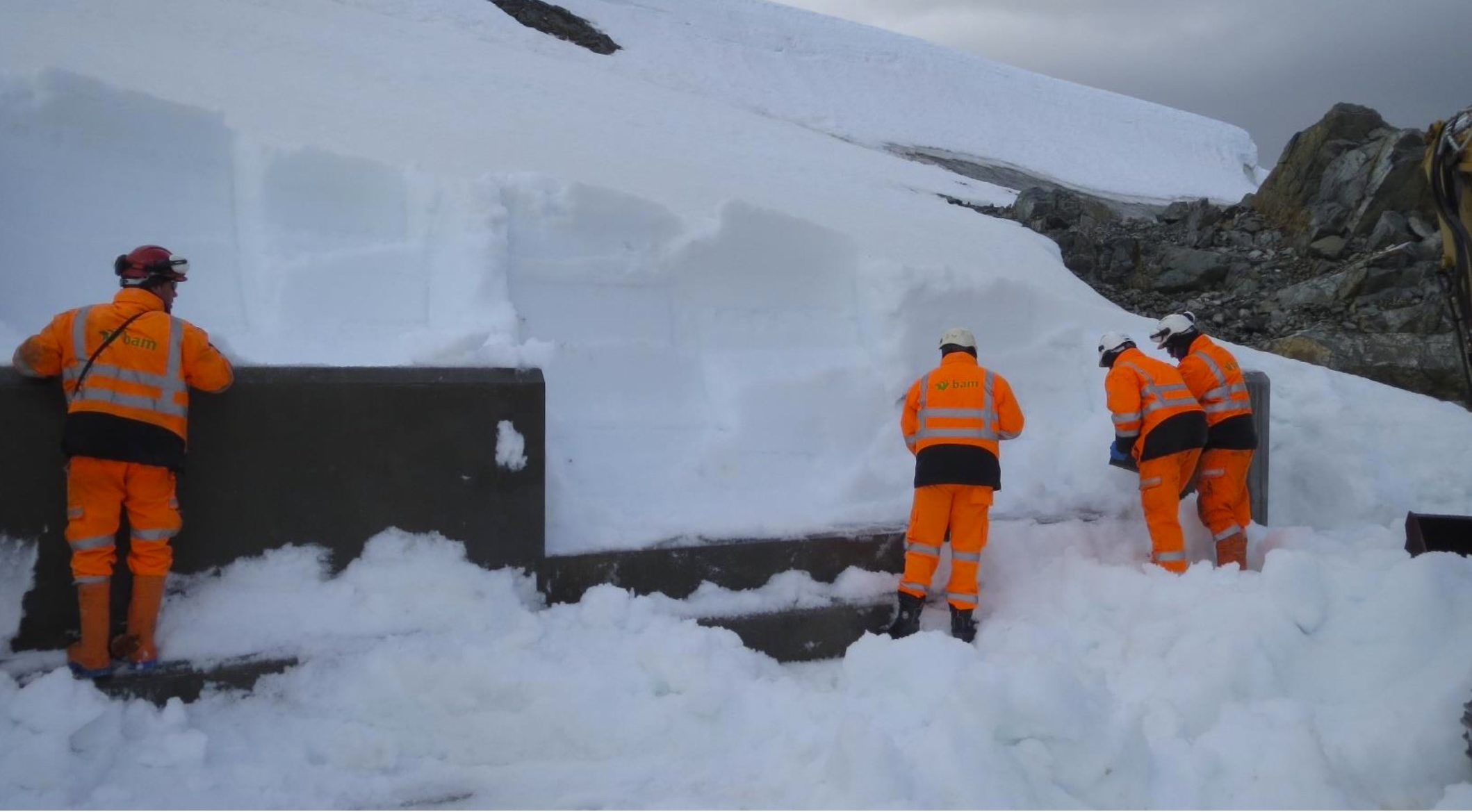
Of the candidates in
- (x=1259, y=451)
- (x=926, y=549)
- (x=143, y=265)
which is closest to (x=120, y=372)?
(x=143, y=265)

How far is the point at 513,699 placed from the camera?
12.5 feet

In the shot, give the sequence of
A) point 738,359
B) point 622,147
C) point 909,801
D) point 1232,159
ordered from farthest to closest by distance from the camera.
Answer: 1. point 1232,159
2. point 622,147
3. point 738,359
4. point 909,801

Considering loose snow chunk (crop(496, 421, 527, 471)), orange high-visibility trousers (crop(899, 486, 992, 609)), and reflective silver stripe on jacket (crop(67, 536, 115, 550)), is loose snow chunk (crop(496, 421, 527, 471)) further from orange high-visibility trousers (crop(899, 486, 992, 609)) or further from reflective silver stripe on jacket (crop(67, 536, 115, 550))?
orange high-visibility trousers (crop(899, 486, 992, 609))

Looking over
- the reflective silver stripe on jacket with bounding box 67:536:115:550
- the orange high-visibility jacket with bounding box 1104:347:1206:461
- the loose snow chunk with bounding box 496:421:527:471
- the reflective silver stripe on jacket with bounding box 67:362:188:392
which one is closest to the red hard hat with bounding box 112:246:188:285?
the reflective silver stripe on jacket with bounding box 67:362:188:392

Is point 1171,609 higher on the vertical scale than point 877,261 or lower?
lower

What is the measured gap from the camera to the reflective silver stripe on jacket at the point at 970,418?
460cm

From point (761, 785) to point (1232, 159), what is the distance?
32842mm

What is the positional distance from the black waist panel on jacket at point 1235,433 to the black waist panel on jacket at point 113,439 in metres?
5.07

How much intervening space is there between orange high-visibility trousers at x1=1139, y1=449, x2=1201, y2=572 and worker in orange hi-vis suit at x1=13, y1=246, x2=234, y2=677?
448 centimetres

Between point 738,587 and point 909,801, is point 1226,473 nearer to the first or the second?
point 738,587

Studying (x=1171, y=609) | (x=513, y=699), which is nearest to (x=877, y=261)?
(x=1171, y=609)

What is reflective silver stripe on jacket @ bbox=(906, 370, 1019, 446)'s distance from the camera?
4602mm

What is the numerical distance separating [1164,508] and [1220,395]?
83 centimetres

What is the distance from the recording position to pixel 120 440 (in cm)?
343
